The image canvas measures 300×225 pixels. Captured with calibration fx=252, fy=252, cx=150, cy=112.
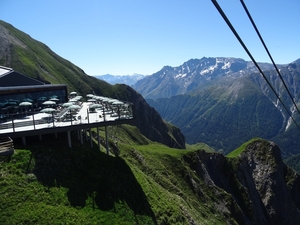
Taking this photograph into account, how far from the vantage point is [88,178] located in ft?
98.6

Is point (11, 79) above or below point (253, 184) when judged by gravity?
above

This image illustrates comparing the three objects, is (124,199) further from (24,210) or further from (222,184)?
(222,184)

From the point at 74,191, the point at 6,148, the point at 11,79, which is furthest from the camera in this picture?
the point at 11,79

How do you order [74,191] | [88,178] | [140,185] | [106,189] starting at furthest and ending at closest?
1. [140,185]
2. [88,178]
3. [106,189]
4. [74,191]

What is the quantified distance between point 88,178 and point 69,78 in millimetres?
149521

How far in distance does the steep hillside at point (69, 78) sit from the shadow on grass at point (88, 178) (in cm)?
11429

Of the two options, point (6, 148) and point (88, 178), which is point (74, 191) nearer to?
point (88, 178)

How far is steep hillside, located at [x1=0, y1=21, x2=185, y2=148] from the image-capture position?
469 feet

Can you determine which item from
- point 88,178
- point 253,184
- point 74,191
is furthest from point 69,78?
point 74,191

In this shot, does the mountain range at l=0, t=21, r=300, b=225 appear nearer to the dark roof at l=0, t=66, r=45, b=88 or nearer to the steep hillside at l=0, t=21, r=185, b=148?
the dark roof at l=0, t=66, r=45, b=88

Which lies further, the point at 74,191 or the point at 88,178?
the point at 88,178

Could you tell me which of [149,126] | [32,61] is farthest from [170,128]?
[32,61]

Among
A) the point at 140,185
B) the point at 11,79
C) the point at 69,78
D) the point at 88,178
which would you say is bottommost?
the point at 140,185

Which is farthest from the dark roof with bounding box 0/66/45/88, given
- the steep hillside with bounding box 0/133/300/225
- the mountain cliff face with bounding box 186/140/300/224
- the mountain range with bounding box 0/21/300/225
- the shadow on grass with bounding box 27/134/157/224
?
the mountain cliff face with bounding box 186/140/300/224
